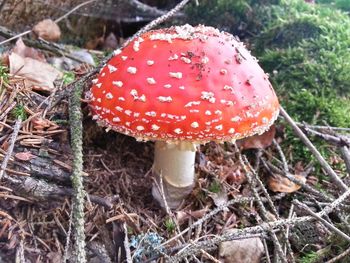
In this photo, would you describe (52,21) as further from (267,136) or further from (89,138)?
(267,136)

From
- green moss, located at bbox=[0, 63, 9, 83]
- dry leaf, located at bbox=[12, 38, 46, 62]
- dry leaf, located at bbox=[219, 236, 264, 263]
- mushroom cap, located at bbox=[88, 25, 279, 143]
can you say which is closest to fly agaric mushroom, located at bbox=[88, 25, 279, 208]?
mushroom cap, located at bbox=[88, 25, 279, 143]

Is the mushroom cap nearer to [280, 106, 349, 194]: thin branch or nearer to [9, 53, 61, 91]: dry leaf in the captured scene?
[280, 106, 349, 194]: thin branch

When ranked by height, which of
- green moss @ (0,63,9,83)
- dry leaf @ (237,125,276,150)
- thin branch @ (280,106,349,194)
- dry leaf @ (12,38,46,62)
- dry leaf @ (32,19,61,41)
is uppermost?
green moss @ (0,63,9,83)

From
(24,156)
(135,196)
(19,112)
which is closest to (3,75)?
(19,112)

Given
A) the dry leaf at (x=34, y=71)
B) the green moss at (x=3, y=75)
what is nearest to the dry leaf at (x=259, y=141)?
the dry leaf at (x=34, y=71)

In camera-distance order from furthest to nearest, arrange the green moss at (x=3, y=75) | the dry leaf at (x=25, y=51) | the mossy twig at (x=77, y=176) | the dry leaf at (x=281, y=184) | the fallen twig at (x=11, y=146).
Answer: the dry leaf at (x=25, y=51)
the dry leaf at (x=281, y=184)
the green moss at (x=3, y=75)
the fallen twig at (x=11, y=146)
the mossy twig at (x=77, y=176)

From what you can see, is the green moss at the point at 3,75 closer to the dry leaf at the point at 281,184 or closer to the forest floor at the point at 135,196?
the forest floor at the point at 135,196

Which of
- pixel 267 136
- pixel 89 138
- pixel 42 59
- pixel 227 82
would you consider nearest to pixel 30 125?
pixel 89 138
